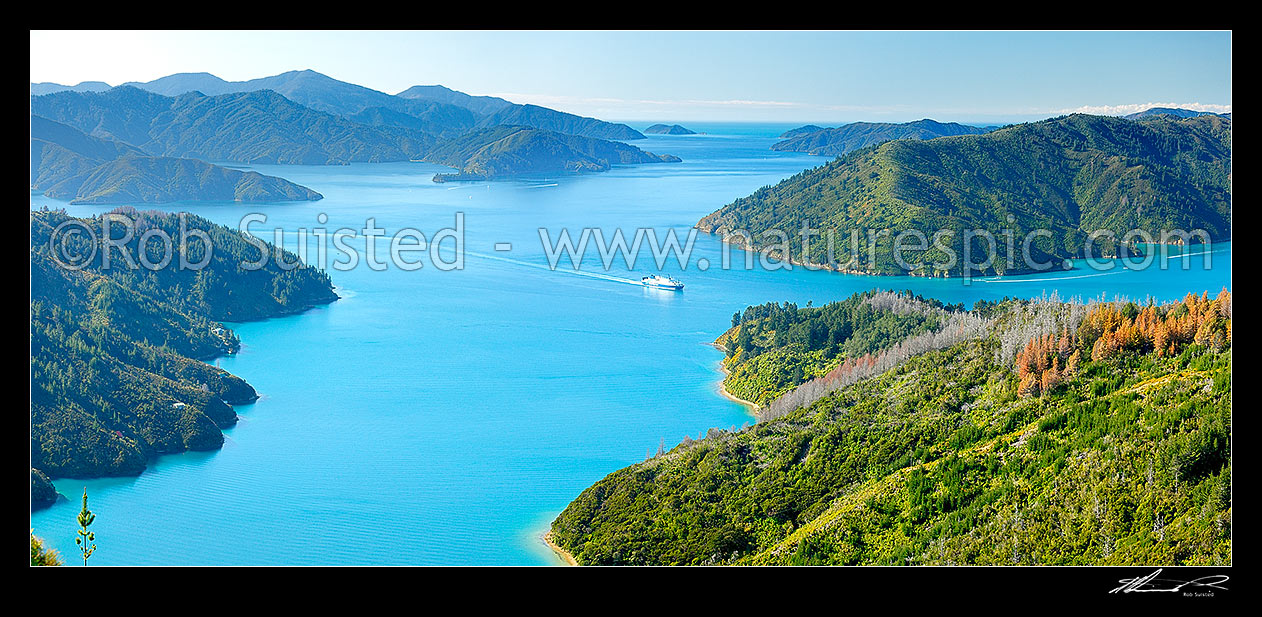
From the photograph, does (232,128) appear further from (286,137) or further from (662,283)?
(662,283)

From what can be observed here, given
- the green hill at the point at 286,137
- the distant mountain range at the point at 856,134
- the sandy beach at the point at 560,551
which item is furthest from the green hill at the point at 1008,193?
the green hill at the point at 286,137

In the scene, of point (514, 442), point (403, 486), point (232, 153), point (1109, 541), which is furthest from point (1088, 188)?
point (232, 153)

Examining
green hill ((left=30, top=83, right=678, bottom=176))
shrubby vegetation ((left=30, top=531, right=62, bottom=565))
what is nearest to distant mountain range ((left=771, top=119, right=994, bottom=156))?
green hill ((left=30, top=83, right=678, bottom=176))

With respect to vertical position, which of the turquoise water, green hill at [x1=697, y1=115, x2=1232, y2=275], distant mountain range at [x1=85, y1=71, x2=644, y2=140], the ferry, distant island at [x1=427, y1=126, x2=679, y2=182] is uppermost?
distant mountain range at [x1=85, y1=71, x2=644, y2=140]

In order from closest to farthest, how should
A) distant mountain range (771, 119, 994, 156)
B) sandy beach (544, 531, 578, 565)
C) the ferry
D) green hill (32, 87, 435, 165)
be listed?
sandy beach (544, 531, 578, 565) < the ferry < green hill (32, 87, 435, 165) < distant mountain range (771, 119, 994, 156)

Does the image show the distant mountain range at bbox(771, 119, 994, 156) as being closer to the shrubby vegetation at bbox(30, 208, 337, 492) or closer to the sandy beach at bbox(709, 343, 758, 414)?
the sandy beach at bbox(709, 343, 758, 414)

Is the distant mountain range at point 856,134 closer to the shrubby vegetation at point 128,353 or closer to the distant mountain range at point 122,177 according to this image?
A: the distant mountain range at point 122,177
